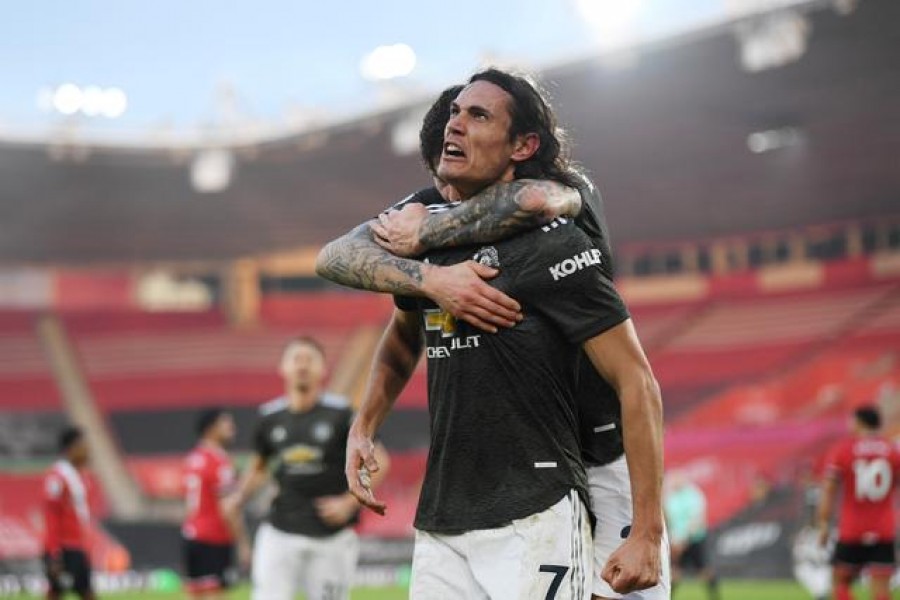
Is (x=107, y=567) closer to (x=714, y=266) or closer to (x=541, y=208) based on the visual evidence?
(x=714, y=266)

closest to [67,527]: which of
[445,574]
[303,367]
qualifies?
[303,367]

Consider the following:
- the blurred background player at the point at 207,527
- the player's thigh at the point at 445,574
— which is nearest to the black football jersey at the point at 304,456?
the blurred background player at the point at 207,527

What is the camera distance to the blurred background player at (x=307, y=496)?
788cm

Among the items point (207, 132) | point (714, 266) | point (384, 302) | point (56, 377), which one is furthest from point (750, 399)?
point (56, 377)

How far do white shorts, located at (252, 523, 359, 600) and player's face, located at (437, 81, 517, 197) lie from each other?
496cm

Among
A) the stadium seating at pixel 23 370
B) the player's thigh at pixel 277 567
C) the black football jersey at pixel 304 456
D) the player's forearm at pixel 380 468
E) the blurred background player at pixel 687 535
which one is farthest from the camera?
the stadium seating at pixel 23 370

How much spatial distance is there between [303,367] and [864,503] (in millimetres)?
5532

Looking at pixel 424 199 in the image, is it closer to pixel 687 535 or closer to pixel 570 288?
pixel 570 288

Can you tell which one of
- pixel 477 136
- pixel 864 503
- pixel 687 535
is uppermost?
pixel 477 136

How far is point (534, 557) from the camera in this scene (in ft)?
10.5

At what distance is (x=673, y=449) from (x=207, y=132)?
34.2 ft

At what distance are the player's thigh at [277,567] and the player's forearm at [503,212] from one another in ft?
16.1

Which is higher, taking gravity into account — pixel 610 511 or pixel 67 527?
pixel 610 511

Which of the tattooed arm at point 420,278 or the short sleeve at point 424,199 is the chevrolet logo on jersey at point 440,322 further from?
the short sleeve at point 424,199
